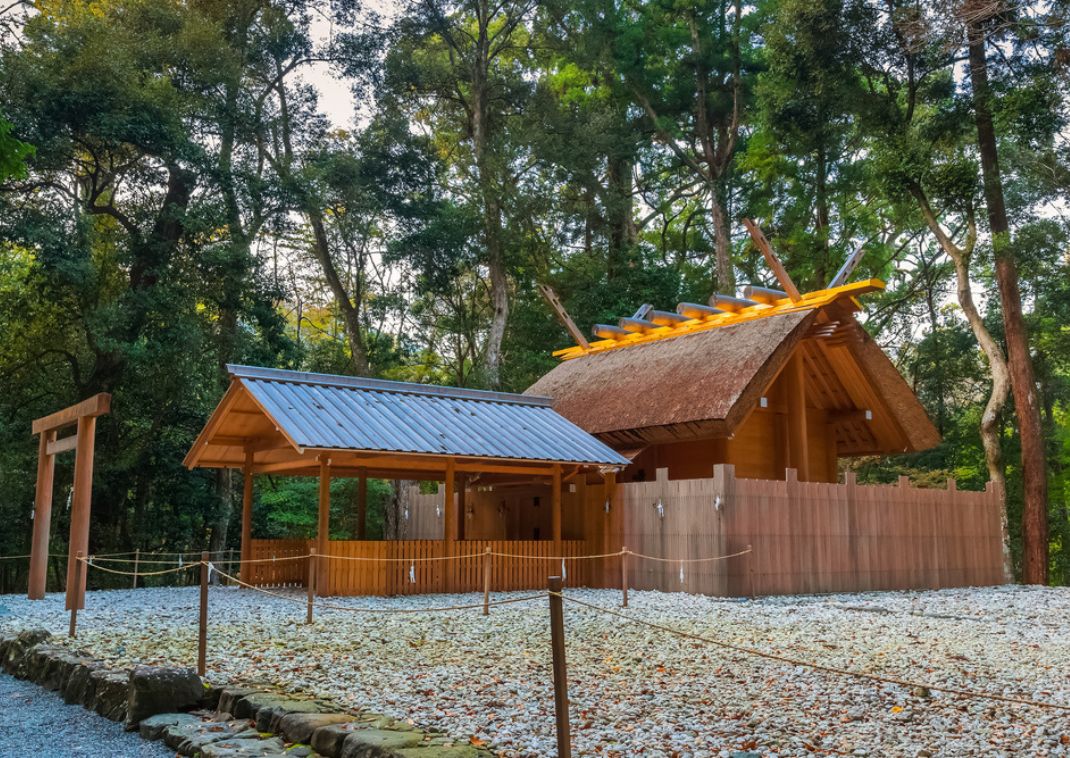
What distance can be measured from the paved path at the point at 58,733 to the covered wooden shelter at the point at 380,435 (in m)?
5.22

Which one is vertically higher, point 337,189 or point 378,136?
point 378,136

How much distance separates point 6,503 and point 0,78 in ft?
30.1

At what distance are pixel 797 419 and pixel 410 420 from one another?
7813 millimetres

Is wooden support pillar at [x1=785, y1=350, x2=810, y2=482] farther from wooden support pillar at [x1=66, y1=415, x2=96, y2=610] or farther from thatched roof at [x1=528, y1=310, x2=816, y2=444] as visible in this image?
wooden support pillar at [x1=66, y1=415, x2=96, y2=610]

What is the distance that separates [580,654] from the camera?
25.2ft

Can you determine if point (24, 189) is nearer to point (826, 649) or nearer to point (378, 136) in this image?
point (378, 136)

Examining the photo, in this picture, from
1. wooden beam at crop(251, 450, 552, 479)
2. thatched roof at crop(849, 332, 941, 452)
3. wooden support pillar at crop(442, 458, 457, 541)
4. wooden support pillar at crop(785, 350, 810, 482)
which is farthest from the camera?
thatched roof at crop(849, 332, 941, 452)

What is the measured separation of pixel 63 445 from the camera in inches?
529

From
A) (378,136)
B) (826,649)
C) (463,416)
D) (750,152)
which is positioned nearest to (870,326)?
(750,152)

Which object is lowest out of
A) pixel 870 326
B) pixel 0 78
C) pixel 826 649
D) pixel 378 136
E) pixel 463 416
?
pixel 826 649

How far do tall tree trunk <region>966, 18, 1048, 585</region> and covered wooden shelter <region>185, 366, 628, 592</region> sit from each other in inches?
372

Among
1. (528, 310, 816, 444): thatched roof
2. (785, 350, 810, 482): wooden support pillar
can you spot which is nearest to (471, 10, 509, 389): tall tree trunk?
(528, 310, 816, 444): thatched roof

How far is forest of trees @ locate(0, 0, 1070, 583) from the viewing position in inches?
753

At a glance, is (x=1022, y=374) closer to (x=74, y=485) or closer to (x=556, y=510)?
(x=556, y=510)
